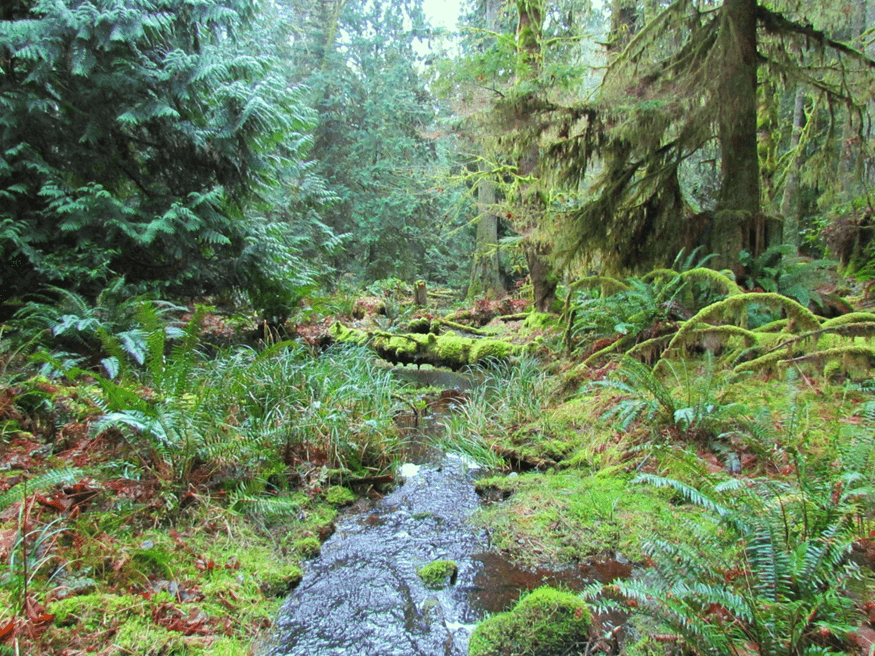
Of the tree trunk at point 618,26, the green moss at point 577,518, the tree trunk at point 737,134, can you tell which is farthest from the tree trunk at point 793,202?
the green moss at point 577,518

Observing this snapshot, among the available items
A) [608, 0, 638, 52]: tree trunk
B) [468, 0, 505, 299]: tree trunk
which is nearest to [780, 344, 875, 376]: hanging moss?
[608, 0, 638, 52]: tree trunk

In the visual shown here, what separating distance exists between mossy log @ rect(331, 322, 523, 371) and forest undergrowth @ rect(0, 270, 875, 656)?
4.86 feet

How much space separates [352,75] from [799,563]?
20748mm

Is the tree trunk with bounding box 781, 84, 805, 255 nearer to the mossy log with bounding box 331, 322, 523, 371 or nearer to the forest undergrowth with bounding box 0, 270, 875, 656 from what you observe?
the forest undergrowth with bounding box 0, 270, 875, 656

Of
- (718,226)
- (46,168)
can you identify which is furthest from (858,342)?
(46,168)

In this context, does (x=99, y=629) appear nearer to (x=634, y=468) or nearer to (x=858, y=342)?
(x=634, y=468)

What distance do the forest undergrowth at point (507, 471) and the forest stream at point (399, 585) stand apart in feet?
0.42

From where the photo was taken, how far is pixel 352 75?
18328 mm

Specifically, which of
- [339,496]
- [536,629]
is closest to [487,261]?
[339,496]

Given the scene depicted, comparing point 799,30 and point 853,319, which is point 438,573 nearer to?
point 853,319

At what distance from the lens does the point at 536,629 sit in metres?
1.87

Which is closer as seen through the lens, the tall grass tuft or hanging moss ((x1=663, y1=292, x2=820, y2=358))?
hanging moss ((x1=663, y1=292, x2=820, y2=358))

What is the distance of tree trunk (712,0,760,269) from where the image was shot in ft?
16.2

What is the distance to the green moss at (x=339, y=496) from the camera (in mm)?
3314
